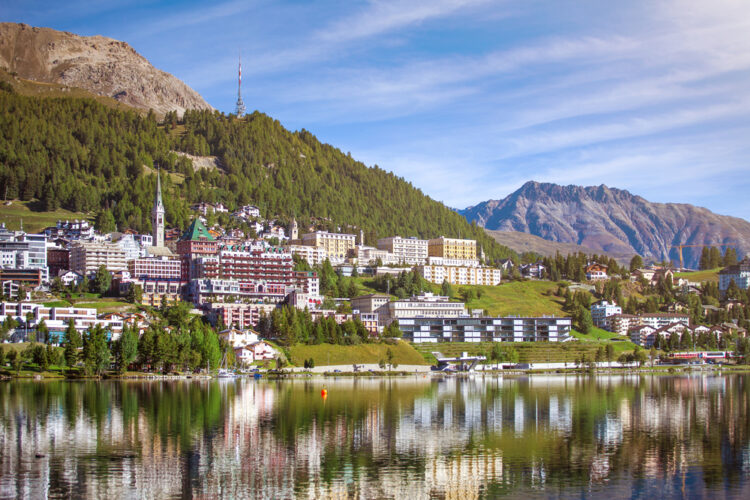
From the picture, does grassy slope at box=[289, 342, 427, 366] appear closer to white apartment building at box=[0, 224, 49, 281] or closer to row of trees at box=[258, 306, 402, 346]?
row of trees at box=[258, 306, 402, 346]

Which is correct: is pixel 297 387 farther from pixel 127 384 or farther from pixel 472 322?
pixel 472 322

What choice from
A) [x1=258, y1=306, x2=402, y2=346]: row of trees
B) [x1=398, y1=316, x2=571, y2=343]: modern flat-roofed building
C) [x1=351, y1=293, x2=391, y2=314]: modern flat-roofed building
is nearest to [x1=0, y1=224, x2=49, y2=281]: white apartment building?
[x1=258, y1=306, x2=402, y2=346]: row of trees

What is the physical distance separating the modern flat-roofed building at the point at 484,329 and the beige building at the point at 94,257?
208 feet

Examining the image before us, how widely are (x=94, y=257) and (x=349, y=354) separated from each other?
65401 millimetres

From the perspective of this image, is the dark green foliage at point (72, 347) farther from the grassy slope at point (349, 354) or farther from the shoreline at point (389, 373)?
the grassy slope at point (349, 354)

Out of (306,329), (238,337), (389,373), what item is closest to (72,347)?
(238,337)

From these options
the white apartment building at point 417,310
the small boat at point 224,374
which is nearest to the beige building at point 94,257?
the small boat at point 224,374

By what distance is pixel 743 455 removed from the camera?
5481 cm

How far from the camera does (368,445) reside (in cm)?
5828

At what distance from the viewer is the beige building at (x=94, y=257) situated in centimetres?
18225

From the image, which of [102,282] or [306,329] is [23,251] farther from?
[306,329]

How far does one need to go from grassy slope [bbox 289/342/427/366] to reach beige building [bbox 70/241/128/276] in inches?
2146

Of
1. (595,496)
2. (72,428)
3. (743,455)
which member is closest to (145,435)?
(72,428)

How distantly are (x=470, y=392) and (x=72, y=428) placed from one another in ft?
183
